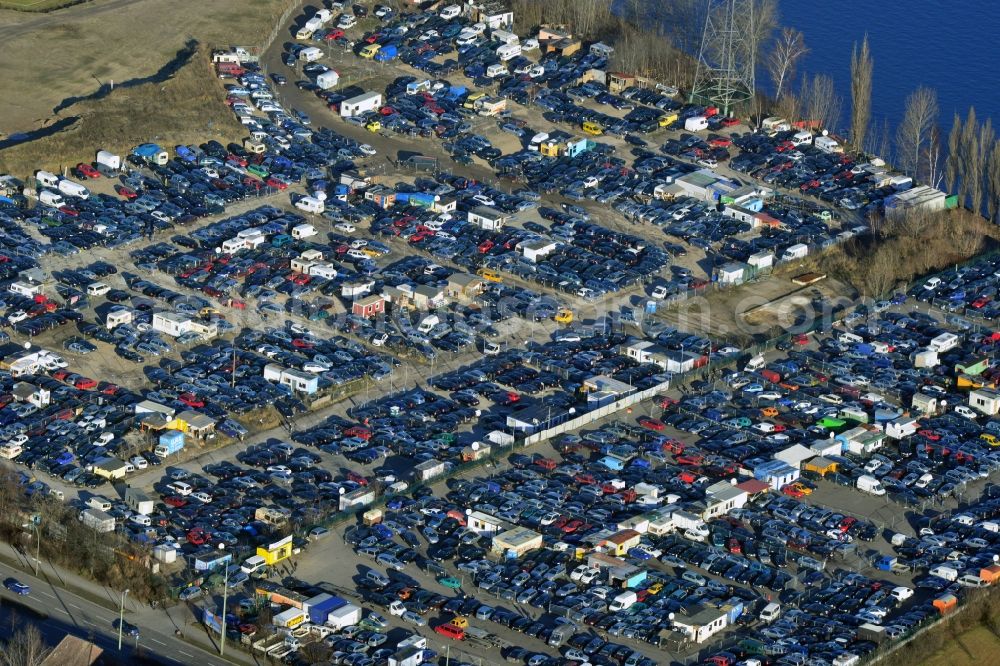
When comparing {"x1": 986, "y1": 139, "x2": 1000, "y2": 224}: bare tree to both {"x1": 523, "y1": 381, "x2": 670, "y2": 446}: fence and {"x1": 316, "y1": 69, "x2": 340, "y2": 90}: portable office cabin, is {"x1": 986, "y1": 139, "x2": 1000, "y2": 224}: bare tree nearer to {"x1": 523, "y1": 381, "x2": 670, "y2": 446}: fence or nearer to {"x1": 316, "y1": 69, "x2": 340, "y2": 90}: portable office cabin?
{"x1": 523, "y1": 381, "x2": 670, "y2": 446}: fence

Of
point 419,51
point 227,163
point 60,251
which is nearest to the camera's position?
point 60,251

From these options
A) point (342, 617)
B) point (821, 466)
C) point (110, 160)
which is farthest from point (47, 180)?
point (821, 466)

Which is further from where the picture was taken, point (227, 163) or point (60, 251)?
point (227, 163)

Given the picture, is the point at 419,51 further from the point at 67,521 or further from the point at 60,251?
the point at 67,521

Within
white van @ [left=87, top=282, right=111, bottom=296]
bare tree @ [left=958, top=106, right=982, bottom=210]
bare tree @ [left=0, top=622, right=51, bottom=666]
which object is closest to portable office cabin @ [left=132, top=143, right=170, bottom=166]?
white van @ [left=87, top=282, right=111, bottom=296]

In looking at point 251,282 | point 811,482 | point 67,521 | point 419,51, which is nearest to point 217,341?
point 251,282

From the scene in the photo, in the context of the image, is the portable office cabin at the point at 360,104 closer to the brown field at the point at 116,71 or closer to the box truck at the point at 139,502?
the brown field at the point at 116,71
